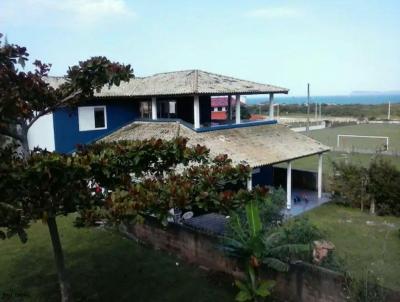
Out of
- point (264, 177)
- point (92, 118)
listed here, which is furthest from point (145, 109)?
point (264, 177)

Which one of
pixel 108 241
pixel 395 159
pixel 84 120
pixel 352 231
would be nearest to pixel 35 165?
pixel 108 241

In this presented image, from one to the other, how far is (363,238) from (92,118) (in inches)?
604

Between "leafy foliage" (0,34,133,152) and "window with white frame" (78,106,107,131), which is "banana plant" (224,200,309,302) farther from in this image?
"window with white frame" (78,106,107,131)

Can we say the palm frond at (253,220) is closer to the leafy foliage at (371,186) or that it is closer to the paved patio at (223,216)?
the paved patio at (223,216)

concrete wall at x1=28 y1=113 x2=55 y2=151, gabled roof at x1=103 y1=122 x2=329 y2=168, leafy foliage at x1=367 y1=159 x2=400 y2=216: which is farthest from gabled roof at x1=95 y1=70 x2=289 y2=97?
leafy foliage at x1=367 y1=159 x2=400 y2=216

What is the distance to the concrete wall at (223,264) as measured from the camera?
8859mm

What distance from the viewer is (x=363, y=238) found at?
1623 cm

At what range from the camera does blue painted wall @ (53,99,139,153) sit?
70.9ft

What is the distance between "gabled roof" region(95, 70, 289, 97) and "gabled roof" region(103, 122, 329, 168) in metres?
1.83

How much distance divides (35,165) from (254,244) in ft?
17.9

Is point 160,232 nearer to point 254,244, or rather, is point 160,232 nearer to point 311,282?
Result: point 254,244

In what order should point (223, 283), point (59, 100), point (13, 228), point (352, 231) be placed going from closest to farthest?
point (13, 228) → point (59, 100) → point (223, 283) → point (352, 231)

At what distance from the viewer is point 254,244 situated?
952cm

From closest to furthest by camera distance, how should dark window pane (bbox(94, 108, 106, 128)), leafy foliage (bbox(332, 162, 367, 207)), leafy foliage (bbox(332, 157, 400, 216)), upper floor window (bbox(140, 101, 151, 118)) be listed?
leafy foliage (bbox(332, 157, 400, 216))
leafy foliage (bbox(332, 162, 367, 207))
dark window pane (bbox(94, 108, 106, 128))
upper floor window (bbox(140, 101, 151, 118))
